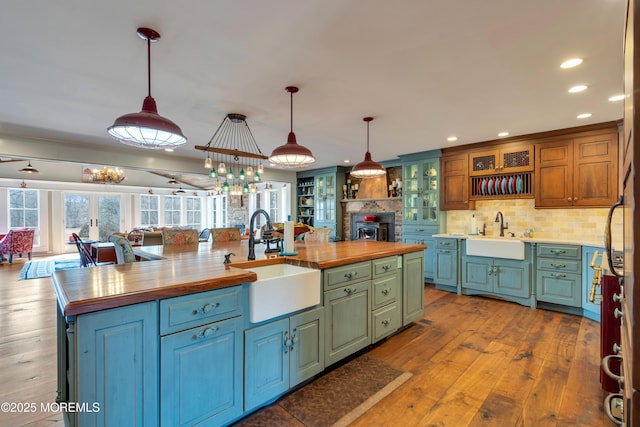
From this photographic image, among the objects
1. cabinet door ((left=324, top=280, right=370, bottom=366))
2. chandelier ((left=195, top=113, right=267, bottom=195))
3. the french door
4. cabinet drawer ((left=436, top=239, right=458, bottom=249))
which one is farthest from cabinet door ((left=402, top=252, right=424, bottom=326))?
the french door

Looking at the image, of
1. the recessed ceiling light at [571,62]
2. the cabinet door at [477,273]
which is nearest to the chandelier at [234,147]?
the recessed ceiling light at [571,62]

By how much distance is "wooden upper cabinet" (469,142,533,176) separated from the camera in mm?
4371

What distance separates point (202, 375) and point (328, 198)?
606 centimetres

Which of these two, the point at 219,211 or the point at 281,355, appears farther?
the point at 219,211

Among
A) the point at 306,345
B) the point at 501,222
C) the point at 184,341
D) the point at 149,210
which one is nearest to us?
the point at 184,341

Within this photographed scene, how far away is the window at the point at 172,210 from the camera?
11.3 meters

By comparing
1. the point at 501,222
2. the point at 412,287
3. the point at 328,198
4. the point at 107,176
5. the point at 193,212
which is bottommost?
the point at 412,287

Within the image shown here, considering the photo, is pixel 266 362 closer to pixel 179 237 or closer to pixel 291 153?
pixel 291 153

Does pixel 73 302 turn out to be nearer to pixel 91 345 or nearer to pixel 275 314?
pixel 91 345

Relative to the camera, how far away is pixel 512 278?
4121 millimetres

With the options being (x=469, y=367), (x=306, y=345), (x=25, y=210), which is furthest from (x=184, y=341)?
(x=25, y=210)

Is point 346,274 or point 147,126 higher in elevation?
point 147,126

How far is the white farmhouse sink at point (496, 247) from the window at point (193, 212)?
1030 cm

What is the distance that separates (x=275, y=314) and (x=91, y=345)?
91cm
